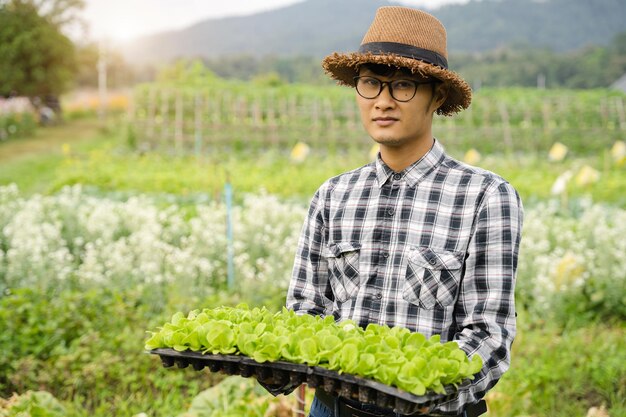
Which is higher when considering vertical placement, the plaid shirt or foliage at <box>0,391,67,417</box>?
the plaid shirt

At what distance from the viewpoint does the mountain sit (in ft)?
239

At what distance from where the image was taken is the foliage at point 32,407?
2.99 m

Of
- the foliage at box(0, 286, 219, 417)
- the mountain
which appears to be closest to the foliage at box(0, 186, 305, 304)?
the foliage at box(0, 286, 219, 417)

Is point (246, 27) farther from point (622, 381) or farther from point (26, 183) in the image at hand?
point (622, 381)

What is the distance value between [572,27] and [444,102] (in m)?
83.8

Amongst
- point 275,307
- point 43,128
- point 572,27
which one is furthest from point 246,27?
point 275,307

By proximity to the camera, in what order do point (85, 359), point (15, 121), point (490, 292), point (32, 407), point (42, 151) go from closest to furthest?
point (490, 292)
point (32, 407)
point (85, 359)
point (42, 151)
point (15, 121)

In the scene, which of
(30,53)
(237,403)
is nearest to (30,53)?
(30,53)

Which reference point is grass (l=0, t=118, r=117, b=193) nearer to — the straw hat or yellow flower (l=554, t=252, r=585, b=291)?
yellow flower (l=554, t=252, r=585, b=291)

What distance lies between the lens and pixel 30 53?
27641 millimetres

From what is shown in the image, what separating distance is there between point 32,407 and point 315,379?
2041mm

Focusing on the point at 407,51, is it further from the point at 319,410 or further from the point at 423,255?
the point at 319,410

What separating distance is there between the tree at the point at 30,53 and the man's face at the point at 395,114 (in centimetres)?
2764

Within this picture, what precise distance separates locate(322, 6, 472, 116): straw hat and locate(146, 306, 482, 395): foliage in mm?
647
